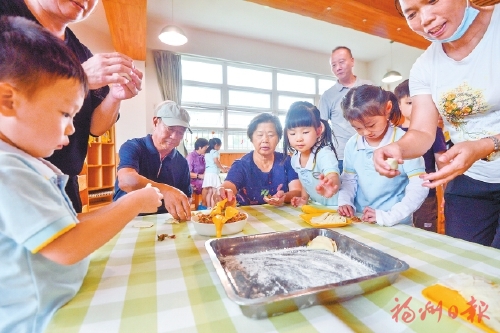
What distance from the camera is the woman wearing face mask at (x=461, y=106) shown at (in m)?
0.96

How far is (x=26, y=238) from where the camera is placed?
18.0 inches

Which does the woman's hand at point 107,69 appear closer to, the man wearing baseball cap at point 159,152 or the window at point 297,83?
the man wearing baseball cap at point 159,152

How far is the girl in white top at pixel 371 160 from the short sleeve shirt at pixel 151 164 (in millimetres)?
1196

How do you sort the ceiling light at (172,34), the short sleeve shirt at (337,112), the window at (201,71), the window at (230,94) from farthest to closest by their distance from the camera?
1. the window at (230,94)
2. the window at (201,71)
3. the ceiling light at (172,34)
4. the short sleeve shirt at (337,112)

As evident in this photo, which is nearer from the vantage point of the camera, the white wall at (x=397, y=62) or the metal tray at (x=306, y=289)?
the metal tray at (x=306, y=289)

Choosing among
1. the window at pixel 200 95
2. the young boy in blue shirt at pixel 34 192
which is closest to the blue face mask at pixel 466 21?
the young boy in blue shirt at pixel 34 192

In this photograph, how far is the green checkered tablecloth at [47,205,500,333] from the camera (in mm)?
467

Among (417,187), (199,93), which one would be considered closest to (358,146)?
(417,187)

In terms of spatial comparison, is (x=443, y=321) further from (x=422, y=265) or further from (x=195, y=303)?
(x=195, y=303)

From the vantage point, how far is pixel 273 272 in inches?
27.2

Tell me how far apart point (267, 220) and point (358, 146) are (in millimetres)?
703

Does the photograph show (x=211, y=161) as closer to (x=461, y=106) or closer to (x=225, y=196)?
(x=225, y=196)

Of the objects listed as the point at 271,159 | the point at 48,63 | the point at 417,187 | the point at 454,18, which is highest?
the point at 454,18

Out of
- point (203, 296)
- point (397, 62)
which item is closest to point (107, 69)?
point (203, 296)
